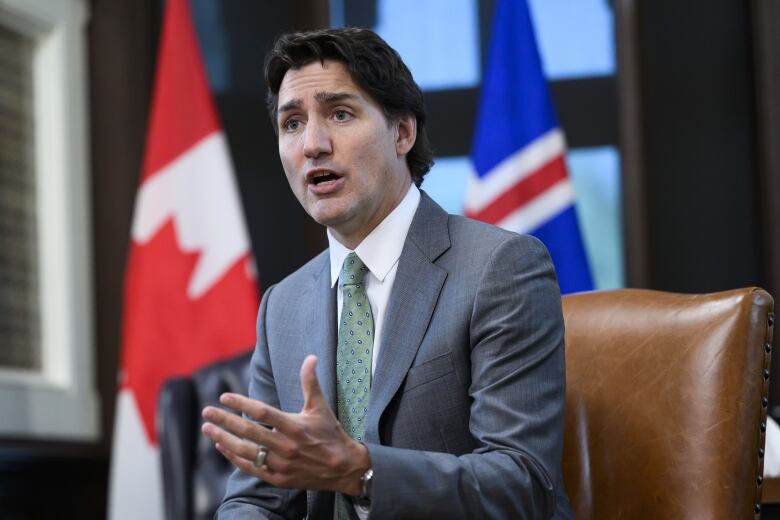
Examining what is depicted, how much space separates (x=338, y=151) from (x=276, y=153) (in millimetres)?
2470

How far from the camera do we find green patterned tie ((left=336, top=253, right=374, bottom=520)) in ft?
6.01

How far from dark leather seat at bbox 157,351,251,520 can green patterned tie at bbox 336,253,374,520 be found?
4.32 ft

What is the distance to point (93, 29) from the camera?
177 inches

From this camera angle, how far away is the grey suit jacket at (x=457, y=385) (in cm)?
161

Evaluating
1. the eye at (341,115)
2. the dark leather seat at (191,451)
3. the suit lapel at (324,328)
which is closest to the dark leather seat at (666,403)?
the suit lapel at (324,328)

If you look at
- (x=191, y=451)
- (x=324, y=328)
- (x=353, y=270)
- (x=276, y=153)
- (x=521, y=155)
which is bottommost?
(x=191, y=451)

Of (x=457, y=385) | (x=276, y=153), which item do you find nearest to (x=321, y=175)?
(x=457, y=385)

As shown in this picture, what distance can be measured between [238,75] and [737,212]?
1.99m

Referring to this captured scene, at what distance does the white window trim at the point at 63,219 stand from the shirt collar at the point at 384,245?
96.6 inches

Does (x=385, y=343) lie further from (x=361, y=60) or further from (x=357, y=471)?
(x=361, y=60)

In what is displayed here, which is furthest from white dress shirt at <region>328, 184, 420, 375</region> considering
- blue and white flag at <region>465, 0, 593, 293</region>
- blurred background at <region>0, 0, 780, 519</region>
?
blurred background at <region>0, 0, 780, 519</region>

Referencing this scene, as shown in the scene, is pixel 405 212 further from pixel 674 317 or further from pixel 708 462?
pixel 708 462

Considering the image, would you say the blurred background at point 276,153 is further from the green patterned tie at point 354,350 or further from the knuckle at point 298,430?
the knuckle at point 298,430

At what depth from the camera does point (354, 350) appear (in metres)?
1.90
